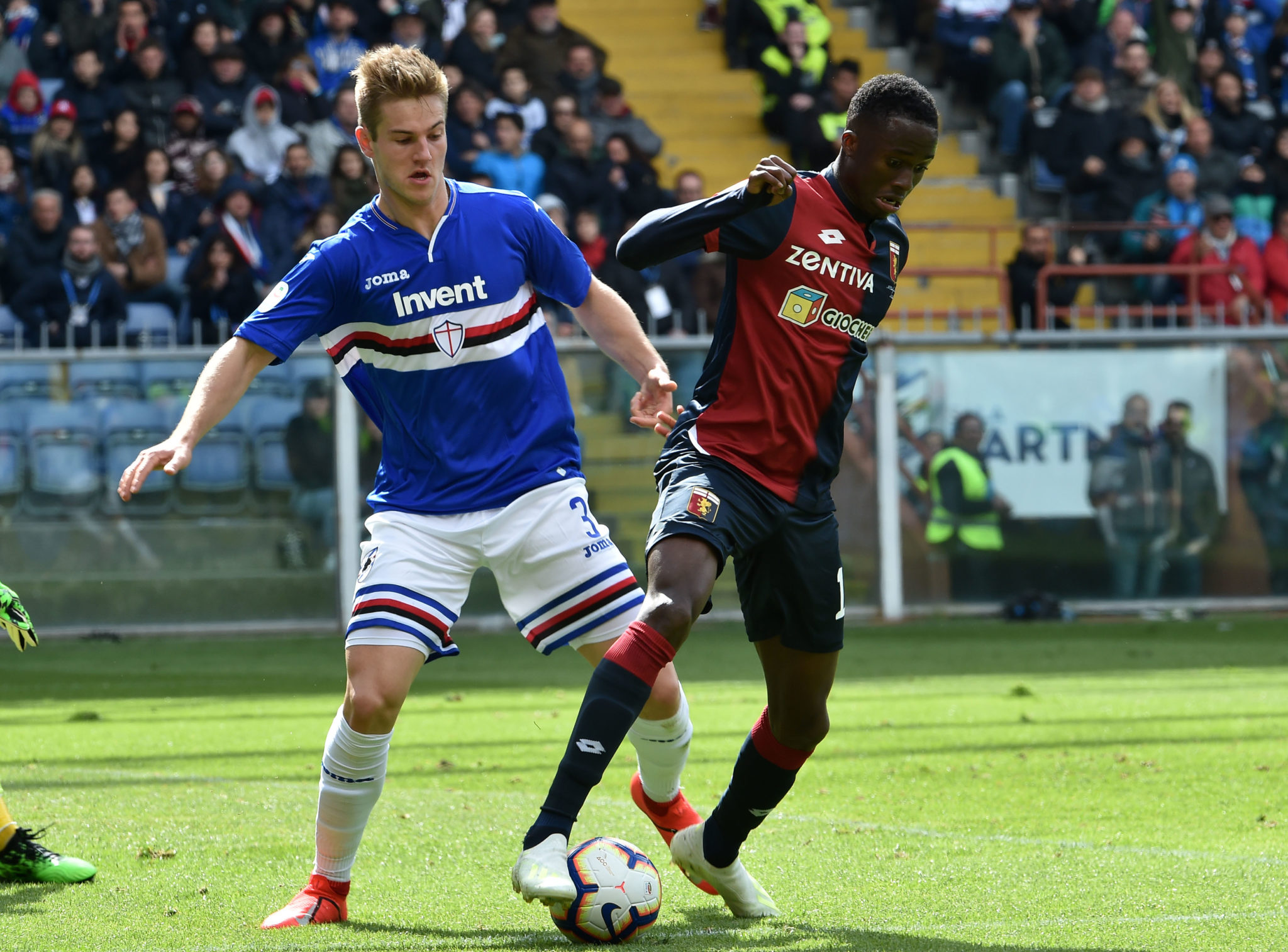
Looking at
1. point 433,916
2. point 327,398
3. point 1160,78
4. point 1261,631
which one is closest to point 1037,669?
point 1261,631

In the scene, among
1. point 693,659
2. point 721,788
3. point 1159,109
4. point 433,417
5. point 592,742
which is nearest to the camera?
point 592,742

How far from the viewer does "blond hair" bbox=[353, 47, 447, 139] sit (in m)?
4.16

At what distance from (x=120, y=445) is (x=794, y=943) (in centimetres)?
955

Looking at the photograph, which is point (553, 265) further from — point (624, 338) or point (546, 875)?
point (546, 875)

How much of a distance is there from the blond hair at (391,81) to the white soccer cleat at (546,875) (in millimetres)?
1855

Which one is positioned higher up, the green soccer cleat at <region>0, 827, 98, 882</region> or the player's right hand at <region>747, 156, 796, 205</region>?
the player's right hand at <region>747, 156, 796, 205</region>

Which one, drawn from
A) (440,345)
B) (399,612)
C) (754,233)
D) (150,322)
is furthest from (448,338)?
(150,322)

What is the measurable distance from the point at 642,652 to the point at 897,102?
5.05 feet

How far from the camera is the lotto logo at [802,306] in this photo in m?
4.23

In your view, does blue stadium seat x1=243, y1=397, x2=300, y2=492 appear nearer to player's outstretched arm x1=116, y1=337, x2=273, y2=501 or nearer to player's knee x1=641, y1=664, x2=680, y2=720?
player's outstretched arm x1=116, y1=337, x2=273, y2=501

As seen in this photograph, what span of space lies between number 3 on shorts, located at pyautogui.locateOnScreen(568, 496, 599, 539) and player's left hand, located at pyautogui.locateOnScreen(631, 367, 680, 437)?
0.27m

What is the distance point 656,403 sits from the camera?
435cm

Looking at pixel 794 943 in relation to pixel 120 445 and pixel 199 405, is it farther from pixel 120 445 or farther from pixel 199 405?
pixel 120 445

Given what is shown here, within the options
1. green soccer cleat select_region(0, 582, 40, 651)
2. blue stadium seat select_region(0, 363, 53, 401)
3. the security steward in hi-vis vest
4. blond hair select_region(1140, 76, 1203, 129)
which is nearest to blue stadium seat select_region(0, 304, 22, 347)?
blue stadium seat select_region(0, 363, 53, 401)
